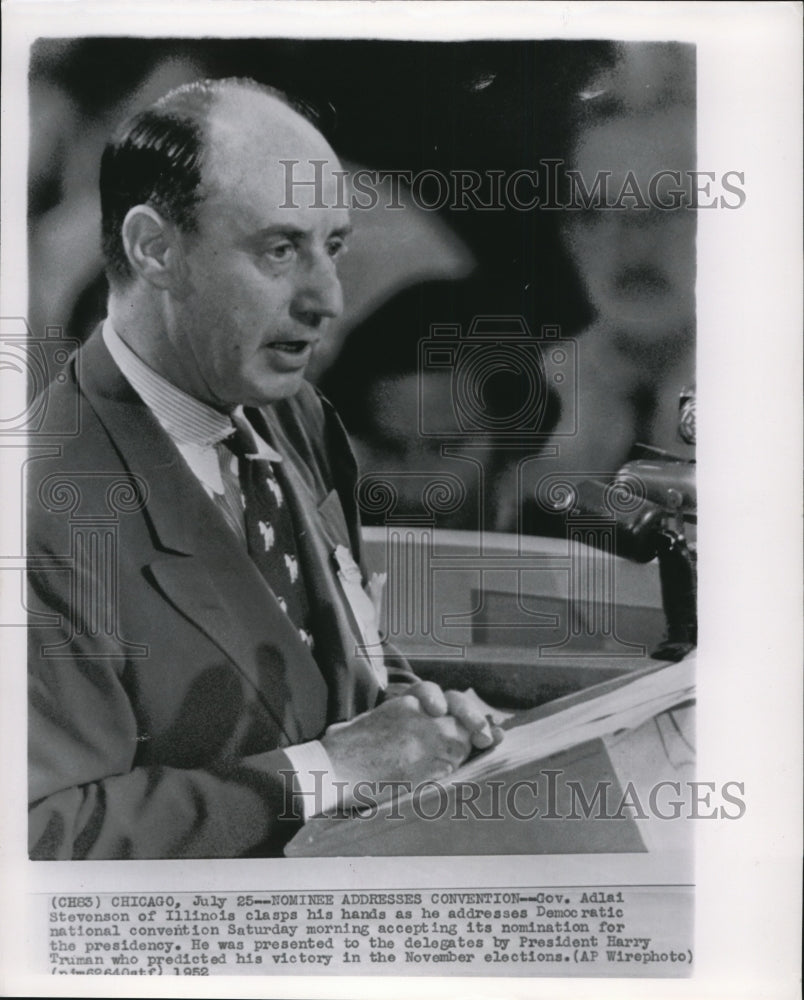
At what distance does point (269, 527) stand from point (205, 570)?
0.44 ft

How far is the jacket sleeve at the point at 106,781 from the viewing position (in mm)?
1754

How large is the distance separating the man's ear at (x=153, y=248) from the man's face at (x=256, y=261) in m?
0.02

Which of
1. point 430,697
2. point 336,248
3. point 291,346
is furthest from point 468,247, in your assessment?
point 430,697

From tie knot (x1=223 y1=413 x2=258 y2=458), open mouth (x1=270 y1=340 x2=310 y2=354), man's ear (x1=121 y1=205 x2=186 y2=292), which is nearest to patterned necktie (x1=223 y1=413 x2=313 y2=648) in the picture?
tie knot (x1=223 y1=413 x2=258 y2=458)

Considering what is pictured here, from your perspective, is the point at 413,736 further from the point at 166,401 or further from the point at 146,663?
the point at 166,401

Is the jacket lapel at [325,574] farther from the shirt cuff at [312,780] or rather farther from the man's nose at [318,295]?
the man's nose at [318,295]

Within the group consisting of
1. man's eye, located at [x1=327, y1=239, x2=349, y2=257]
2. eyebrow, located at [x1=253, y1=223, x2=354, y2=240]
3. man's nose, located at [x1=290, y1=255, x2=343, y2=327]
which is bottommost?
man's nose, located at [x1=290, y1=255, x2=343, y2=327]

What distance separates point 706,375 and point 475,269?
0.45 m

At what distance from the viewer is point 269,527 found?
182 cm

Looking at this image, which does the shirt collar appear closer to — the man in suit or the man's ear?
the man in suit

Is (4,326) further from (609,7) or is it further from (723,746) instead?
(723,746)

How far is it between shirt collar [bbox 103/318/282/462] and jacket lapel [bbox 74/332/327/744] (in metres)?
0.01

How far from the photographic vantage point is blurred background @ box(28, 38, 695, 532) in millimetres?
1801

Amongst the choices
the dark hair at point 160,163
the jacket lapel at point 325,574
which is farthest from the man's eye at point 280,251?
the jacket lapel at point 325,574
